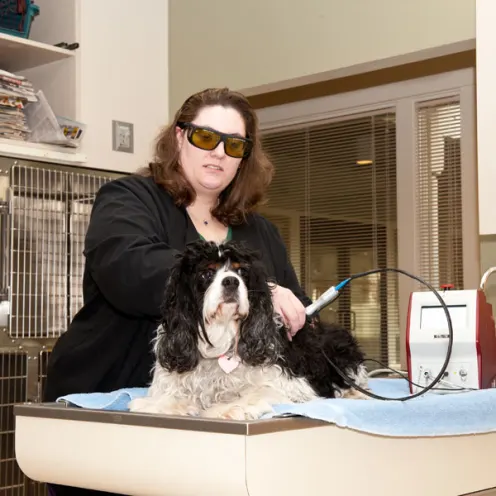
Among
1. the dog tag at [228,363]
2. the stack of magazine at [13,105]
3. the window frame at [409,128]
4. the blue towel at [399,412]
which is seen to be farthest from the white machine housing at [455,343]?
the stack of magazine at [13,105]

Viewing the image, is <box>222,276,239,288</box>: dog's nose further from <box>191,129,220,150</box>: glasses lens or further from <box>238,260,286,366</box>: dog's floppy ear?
<box>191,129,220,150</box>: glasses lens

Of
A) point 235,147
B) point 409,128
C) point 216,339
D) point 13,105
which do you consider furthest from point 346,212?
point 216,339

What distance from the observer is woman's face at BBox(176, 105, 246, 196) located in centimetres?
226

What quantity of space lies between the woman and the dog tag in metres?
0.16

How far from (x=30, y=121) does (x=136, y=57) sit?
680mm

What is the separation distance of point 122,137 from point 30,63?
0.57 meters

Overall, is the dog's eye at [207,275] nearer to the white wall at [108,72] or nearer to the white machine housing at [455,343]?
the white machine housing at [455,343]

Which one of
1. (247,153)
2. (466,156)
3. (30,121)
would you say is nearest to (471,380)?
(247,153)

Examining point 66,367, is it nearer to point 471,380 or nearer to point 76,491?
point 76,491

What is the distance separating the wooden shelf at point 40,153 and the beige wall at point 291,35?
3.54 ft

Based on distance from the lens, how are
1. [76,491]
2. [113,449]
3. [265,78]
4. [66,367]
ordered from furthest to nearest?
[265,78] → [66,367] → [76,491] → [113,449]

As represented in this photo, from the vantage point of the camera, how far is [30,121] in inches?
151

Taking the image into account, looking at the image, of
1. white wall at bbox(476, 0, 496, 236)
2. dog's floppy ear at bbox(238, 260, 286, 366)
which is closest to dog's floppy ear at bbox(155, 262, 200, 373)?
dog's floppy ear at bbox(238, 260, 286, 366)

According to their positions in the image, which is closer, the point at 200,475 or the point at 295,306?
the point at 200,475
